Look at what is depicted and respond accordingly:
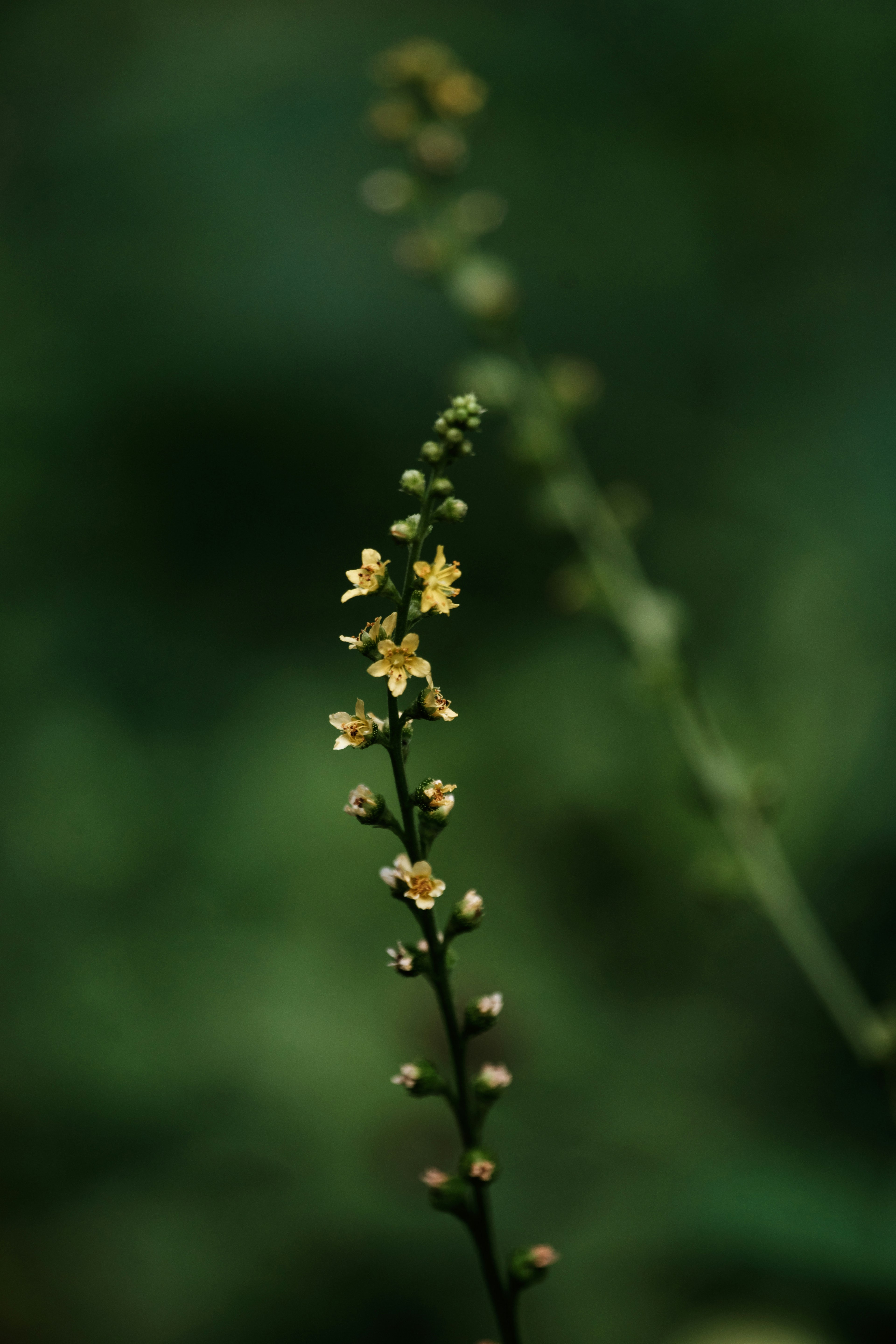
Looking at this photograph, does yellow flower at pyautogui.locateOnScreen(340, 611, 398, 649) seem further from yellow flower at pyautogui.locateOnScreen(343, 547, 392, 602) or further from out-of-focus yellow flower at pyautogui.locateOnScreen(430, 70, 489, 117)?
out-of-focus yellow flower at pyautogui.locateOnScreen(430, 70, 489, 117)

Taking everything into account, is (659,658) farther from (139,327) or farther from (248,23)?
(248,23)

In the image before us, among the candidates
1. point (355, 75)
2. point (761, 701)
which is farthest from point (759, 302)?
point (355, 75)

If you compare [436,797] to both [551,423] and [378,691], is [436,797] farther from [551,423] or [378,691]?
[378,691]

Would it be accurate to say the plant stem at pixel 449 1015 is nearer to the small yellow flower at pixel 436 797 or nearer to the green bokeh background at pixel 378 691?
the small yellow flower at pixel 436 797

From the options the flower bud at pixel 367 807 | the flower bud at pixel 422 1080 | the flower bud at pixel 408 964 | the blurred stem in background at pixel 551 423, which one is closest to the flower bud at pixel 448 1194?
the flower bud at pixel 422 1080

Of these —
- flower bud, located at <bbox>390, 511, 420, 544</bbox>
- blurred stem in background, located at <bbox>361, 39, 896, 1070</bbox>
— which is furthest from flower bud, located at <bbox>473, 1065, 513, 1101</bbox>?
blurred stem in background, located at <bbox>361, 39, 896, 1070</bbox>

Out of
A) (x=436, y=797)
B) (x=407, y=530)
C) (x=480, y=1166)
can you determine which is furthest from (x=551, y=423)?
(x=480, y=1166)
